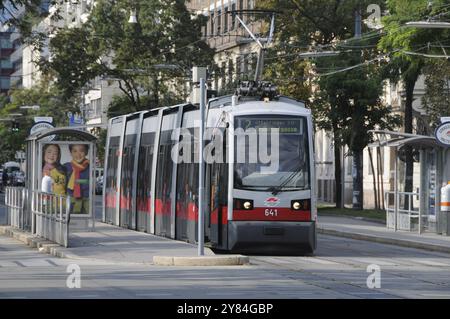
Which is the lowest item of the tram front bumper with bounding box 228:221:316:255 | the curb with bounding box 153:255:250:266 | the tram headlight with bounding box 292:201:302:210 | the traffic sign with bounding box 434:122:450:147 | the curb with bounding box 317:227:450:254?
the curb with bounding box 317:227:450:254

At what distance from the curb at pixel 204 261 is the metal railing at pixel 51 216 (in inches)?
193

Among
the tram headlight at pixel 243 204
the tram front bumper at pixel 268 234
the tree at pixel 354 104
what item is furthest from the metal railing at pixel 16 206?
the tree at pixel 354 104

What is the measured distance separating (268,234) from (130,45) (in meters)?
40.5

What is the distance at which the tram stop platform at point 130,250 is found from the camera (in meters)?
23.7

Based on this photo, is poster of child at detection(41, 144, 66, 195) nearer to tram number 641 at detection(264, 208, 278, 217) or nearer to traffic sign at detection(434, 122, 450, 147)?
tram number 641 at detection(264, 208, 278, 217)

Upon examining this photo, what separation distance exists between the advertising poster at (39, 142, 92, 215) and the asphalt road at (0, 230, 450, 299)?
6928mm

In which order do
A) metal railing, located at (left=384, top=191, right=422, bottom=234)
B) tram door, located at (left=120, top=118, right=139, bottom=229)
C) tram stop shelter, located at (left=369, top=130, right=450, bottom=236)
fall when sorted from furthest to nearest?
metal railing, located at (left=384, top=191, right=422, bottom=234)
tram door, located at (left=120, top=118, right=139, bottom=229)
tram stop shelter, located at (left=369, top=130, right=450, bottom=236)

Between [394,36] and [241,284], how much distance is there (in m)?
23.9

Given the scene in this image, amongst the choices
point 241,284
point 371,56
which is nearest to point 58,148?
point 241,284

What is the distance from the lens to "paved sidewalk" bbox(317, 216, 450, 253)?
33.8m

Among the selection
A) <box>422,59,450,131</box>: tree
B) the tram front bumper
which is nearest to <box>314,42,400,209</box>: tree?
<box>422,59,450,131</box>: tree

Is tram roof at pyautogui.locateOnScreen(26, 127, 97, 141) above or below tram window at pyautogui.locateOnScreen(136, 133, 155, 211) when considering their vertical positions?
above

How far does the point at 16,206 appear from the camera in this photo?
129 feet

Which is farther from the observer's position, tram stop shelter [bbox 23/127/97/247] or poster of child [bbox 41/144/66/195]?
poster of child [bbox 41/144/66/195]
